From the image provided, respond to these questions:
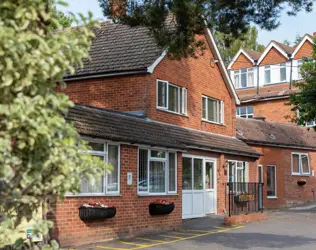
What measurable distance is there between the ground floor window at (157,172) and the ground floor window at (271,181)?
38.8 ft

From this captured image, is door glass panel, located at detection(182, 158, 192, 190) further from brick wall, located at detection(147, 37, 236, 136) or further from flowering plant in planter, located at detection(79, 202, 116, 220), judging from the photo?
flowering plant in planter, located at detection(79, 202, 116, 220)

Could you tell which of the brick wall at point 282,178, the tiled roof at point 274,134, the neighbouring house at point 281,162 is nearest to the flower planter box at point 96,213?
the tiled roof at point 274,134

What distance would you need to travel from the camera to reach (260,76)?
39969mm

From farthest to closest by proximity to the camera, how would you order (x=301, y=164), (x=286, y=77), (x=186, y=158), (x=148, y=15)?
(x=286, y=77)
(x=301, y=164)
(x=186, y=158)
(x=148, y=15)

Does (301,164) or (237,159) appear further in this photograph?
(301,164)

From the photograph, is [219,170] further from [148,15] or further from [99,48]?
[148,15]

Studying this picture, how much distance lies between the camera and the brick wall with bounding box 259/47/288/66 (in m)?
39.0

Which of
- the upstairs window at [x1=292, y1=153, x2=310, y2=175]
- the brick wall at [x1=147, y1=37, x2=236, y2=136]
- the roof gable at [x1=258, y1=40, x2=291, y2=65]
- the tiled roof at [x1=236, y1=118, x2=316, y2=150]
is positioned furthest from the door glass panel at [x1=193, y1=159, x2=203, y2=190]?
the roof gable at [x1=258, y1=40, x2=291, y2=65]

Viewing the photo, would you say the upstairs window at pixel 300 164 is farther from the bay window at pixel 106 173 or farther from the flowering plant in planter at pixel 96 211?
the flowering plant in planter at pixel 96 211

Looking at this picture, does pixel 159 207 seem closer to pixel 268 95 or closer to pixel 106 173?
pixel 106 173

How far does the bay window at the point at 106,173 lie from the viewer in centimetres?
1412

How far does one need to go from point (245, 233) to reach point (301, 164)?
49.4 ft

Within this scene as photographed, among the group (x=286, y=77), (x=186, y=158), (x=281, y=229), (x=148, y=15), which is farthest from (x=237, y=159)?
(x=286, y=77)

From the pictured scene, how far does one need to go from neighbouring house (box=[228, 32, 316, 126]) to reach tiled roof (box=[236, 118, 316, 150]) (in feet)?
14.1
